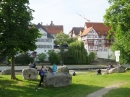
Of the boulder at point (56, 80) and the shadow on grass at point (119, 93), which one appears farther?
the boulder at point (56, 80)

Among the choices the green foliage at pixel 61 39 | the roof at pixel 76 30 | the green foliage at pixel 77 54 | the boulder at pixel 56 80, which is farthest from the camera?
the roof at pixel 76 30

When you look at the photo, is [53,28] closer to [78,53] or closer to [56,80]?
[78,53]

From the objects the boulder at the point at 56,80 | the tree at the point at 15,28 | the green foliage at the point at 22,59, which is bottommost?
the boulder at the point at 56,80

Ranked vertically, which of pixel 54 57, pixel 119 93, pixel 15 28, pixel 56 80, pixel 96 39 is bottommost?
pixel 119 93

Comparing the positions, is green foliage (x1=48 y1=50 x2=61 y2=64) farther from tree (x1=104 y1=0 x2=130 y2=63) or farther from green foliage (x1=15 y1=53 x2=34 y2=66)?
tree (x1=104 y1=0 x2=130 y2=63)

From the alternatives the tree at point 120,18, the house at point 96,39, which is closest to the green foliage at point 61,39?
the house at point 96,39

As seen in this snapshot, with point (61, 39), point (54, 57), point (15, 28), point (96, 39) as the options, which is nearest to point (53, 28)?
point (96, 39)

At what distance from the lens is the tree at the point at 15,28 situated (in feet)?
79.2

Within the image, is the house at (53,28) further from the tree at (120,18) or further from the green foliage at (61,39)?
the tree at (120,18)

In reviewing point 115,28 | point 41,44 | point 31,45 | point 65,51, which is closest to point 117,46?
point 115,28

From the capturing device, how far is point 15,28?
24688mm

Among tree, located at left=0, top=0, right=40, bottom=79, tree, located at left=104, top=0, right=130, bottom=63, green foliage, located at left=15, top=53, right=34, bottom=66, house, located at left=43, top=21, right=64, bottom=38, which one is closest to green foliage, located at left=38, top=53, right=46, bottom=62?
green foliage, located at left=15, top=53, right=34, bottom=66

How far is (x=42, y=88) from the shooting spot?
21656mm

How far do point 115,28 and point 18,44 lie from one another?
17463 millimetres
